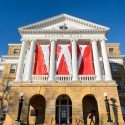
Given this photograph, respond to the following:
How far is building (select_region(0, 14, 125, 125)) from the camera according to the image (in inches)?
1043

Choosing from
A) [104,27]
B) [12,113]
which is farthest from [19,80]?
[104,27]

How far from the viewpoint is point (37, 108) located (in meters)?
28.4

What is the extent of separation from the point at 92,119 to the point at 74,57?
890 centimetres

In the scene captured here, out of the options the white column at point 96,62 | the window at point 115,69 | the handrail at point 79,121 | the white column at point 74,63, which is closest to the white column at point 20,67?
the white column at point 74,63

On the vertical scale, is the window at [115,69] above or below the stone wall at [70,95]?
above

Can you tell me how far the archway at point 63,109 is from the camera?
90.8ft

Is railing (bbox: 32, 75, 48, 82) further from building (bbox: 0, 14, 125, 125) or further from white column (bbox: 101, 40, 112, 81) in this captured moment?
white column (bbox: 101, 40, 112, 81)

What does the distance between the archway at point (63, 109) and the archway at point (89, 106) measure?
190 cm

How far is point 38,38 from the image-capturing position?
33281mm

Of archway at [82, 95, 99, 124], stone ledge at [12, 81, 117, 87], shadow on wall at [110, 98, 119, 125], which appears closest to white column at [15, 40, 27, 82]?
stone ledge at [12, 81, 117, 87]

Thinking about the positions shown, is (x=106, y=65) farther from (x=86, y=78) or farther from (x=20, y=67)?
(x=20, y=67)

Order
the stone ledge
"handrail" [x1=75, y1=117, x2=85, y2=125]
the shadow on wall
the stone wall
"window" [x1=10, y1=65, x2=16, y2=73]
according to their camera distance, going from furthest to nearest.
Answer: "window" [x1=10, y1=65, x2=16, y2=73]
the stone ledge
the stone wall
the shadow on wall
"handrail" [x1=75, y1=117, x2=85, y2=125]

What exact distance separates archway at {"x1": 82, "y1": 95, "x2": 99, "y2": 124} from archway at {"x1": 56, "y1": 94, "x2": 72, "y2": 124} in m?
1.90

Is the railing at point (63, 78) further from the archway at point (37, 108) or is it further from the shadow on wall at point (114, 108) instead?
the shadow on wall at point (114, 108)
